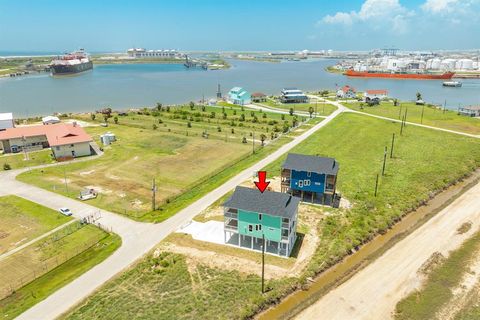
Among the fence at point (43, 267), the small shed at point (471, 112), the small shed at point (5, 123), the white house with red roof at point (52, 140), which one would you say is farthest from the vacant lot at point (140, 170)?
the small shed at point (471, 112)

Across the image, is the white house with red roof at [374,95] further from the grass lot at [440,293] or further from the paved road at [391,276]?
the grass lot at [440,293]

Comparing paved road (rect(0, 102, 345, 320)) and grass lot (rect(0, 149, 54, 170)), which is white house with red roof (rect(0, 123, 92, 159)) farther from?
paved road (rect(0, 102, 345, 320))

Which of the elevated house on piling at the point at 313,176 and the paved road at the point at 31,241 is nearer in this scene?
the paved road at the point at 31,241

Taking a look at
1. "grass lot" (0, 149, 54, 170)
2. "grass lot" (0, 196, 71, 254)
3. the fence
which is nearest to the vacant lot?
"grass lot" (0, 196, 71, 254)

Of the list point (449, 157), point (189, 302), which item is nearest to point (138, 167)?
point (189, 302)

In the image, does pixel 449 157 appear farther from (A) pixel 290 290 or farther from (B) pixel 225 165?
(A) pixel 290 290

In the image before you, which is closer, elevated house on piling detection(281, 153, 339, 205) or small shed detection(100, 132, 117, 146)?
elevated house on piling detection(281, 153, 339, 205)

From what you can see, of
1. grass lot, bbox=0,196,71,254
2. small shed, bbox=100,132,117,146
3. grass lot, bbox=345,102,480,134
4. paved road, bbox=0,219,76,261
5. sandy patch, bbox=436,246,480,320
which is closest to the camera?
sandy patch, bbox=436,246,480,320
